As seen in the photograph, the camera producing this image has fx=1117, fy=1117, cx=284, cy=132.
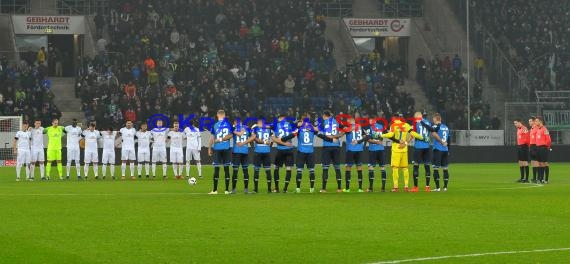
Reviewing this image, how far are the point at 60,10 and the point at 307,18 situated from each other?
1472 centimetres

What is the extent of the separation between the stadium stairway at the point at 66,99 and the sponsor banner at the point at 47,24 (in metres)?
3.19

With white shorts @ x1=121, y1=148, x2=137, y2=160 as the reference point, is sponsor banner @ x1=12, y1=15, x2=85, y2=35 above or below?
above

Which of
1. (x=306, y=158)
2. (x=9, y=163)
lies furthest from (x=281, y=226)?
(x=9, y=163)

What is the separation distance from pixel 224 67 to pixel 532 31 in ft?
68.0

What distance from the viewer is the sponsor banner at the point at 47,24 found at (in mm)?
64812

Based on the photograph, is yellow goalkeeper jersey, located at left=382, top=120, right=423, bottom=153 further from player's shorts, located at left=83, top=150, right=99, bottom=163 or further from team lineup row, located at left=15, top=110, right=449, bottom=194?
player's shorts, located at left=83, top=150, right=99, bottom=163

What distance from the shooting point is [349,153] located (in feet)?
109

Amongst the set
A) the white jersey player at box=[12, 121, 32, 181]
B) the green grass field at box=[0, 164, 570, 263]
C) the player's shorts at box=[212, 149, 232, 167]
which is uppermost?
the white jersey player at box=[12, 121, 32, 181]

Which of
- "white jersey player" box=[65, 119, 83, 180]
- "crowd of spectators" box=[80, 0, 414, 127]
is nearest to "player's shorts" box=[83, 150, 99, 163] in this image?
"white jersey player" box=[65, 119, 83, 180]

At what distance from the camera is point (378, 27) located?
70625 millimetres

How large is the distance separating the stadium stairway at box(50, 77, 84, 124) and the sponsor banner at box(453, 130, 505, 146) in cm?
2080

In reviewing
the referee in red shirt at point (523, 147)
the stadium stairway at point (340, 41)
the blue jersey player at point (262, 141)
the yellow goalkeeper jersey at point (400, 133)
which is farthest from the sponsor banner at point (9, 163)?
the yellow goalkeeper jersey at point (400, 133)

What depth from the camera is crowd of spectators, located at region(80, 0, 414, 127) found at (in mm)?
59062

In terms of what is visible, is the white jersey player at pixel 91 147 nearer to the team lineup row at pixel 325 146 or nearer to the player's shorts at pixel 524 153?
the team lineup row at pixel 325 146
